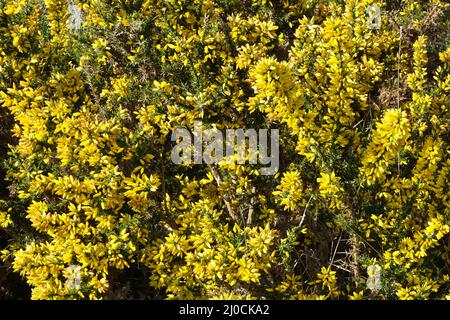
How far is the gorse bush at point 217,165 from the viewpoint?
270 centimetres

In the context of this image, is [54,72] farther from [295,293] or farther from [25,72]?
[295,293]

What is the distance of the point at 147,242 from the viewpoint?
290 centimetres

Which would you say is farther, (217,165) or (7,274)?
(7,274)

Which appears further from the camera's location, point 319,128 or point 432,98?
point 432,98

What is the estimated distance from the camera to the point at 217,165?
3023 mm

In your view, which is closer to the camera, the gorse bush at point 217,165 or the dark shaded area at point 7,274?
the gorse bush at point 217,165

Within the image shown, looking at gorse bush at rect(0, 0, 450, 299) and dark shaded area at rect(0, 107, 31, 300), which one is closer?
gorse bush at rect(0, 0, 450, 299)

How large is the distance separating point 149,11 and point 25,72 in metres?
0.81

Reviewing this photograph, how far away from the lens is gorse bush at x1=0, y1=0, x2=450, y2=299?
2.70 m

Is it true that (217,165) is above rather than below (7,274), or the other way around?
above
